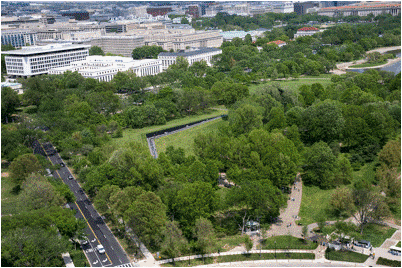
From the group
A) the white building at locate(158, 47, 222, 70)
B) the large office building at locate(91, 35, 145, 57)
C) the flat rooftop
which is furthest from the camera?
the large office building at locate(91, 35, 145, 57)

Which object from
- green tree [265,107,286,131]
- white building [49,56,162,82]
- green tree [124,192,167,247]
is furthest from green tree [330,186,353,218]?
white building [49,56,162,82]

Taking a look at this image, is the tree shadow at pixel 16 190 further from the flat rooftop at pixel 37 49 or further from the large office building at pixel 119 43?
the large office building at pixel 119 43

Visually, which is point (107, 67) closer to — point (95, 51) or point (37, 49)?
point (37, 49)

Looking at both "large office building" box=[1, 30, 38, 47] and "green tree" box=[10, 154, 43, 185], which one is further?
"large office building" box=[1, 30, 38, 47]

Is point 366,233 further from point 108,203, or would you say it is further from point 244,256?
point 108,203

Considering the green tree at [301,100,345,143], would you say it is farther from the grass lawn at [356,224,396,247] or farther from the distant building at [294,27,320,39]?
the distant building at [294,27,320,39]

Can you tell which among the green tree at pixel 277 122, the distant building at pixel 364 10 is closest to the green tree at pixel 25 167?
the green tree at pixel 277 122
